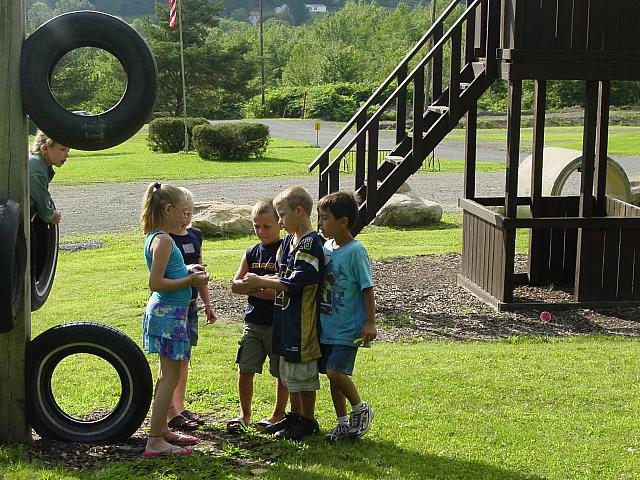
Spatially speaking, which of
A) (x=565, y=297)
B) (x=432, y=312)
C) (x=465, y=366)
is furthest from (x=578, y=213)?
(x=465, y=366)

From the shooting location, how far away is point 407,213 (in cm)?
1739

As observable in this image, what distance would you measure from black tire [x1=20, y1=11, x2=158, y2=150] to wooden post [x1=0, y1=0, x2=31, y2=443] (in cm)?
7

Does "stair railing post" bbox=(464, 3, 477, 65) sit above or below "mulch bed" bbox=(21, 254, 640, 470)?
above

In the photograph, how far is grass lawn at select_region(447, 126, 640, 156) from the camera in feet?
117

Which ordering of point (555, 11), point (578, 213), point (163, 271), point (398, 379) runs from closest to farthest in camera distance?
point (163, 271)
point (398, 379)
point (555, 11)
point (578, 213)

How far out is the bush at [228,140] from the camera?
105ft

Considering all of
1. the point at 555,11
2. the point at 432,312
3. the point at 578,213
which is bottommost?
the point at 432,312

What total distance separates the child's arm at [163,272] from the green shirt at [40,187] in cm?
114

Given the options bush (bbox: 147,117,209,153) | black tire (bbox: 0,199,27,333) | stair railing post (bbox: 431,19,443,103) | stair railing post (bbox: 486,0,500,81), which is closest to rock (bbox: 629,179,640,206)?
stair railing post (bbox: 431,19,443,103)

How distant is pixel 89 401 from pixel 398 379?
2.16 metres

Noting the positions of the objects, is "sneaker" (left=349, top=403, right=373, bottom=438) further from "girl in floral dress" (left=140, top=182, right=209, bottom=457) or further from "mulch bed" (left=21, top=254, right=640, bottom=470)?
"mulch bed" (left=21, top=254, right=640, bottom=470)

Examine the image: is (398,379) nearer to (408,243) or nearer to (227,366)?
(227,366)

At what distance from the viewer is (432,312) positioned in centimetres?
1042

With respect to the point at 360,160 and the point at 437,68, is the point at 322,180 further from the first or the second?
the point at 437,68
